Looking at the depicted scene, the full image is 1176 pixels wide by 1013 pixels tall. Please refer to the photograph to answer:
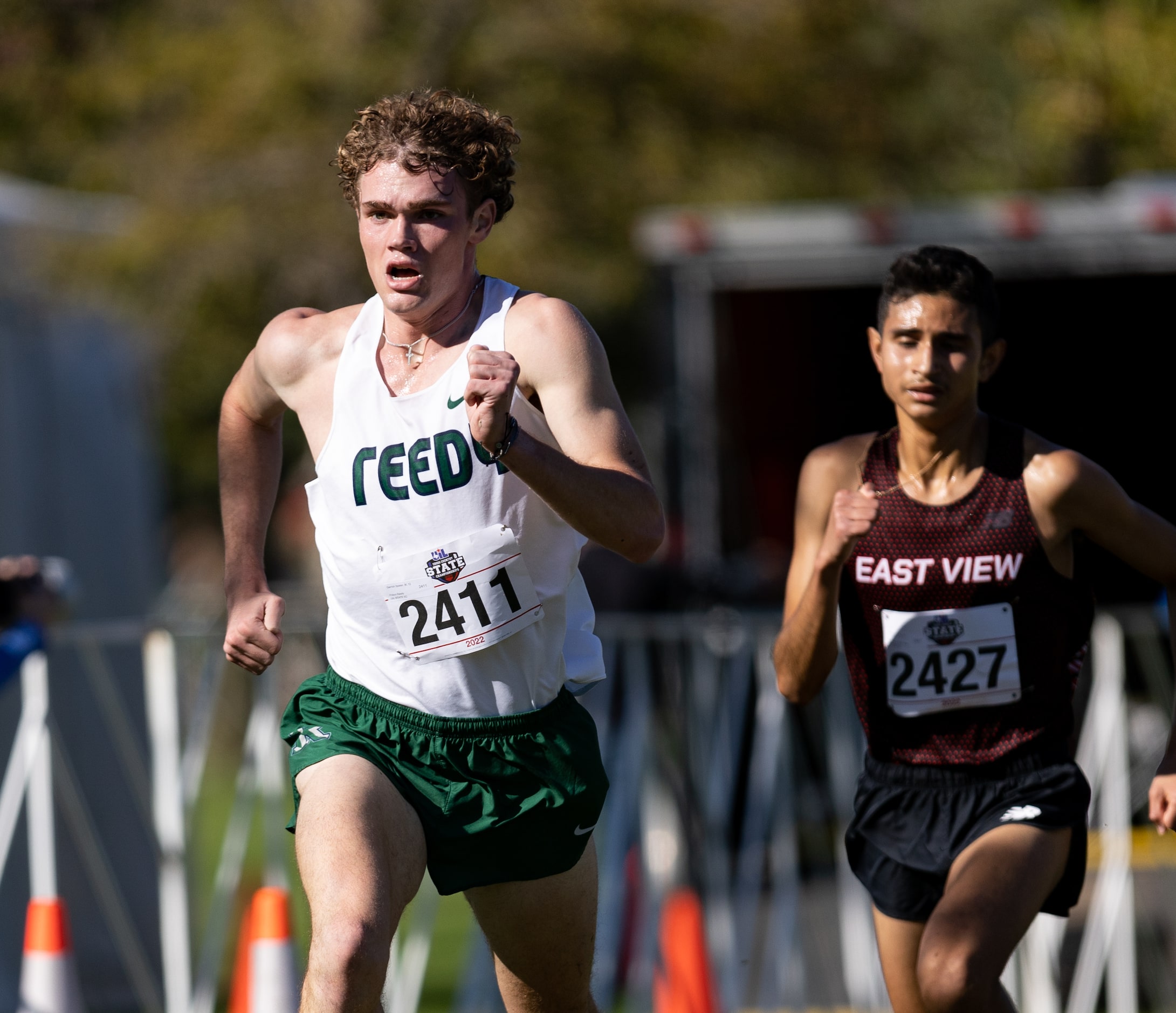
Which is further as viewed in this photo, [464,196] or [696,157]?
[696,157]

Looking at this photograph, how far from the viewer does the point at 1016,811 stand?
3.53 metres

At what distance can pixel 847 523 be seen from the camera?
332 cm

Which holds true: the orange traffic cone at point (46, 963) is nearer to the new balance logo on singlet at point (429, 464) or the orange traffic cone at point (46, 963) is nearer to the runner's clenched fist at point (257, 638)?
the runner's clenched fist at point (257, 638)

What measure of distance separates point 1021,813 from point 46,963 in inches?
96.9

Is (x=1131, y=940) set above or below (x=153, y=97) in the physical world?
below

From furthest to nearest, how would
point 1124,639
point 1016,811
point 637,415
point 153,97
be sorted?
point 637,415 → point 153,97 → point 1124,639 → point 1016,811

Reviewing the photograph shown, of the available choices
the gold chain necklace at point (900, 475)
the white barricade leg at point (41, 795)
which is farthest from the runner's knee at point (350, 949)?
the white barricade leg at point (41, 795)

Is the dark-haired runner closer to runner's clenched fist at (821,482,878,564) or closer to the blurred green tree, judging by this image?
runner's clenched fist at (821,482,878,564)

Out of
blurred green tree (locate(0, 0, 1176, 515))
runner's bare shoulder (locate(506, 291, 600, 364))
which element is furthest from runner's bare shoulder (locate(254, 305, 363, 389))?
blurred green tree (locate(0, 0, 1176, 515))

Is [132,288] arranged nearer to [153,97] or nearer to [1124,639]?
[153,97]

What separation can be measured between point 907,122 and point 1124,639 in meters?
6.05

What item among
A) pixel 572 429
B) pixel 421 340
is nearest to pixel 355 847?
pixel 572 429

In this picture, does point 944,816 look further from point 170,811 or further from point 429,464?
point 170,811

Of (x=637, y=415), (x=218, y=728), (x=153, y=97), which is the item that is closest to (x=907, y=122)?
(x=637, y=415)
